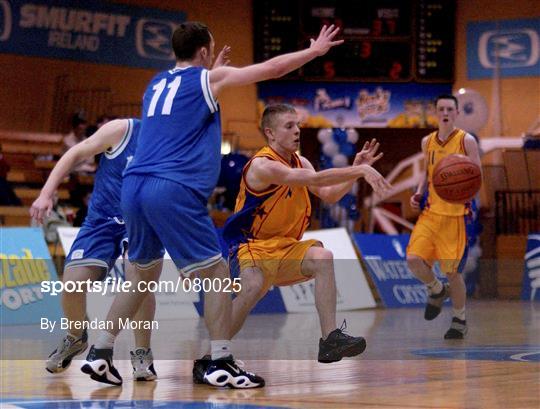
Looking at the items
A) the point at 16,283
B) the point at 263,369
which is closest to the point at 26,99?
the point at 16,283

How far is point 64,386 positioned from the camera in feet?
19.0

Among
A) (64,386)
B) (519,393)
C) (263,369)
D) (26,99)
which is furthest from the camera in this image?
(26,99)

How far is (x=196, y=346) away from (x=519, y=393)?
12.1 feet

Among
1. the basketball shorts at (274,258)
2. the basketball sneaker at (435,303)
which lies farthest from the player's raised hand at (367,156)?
the basketball sneaker at (435,303)

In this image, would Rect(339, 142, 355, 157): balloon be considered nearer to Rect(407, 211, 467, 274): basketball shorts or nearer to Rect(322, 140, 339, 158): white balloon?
Rect(322, 140, 339, 158): white balloon

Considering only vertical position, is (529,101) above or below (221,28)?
below

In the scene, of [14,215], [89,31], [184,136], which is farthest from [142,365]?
[89,31]

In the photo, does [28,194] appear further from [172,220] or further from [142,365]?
[172,220]

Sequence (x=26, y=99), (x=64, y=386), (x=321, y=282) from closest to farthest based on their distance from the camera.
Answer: (x=64, y=386) < (x=321, y=282) < (x=26, y=99)

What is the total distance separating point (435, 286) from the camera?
9695 millimetres

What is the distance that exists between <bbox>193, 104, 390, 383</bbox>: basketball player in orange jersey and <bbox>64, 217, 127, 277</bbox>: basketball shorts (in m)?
0.69

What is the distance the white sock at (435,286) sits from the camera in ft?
31.6

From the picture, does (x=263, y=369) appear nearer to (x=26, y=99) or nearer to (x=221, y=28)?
(x=26, y=99)

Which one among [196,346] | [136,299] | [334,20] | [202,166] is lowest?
[196,346]
